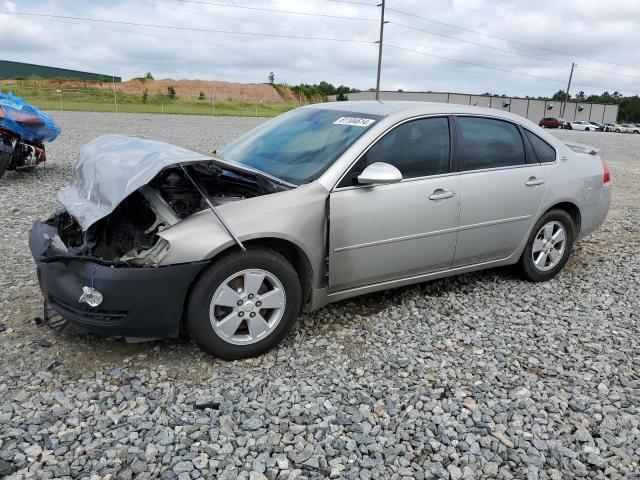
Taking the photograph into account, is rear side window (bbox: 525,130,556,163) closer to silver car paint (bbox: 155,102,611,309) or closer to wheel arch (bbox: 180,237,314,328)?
silver car paint (bbox: 155,102,611,309)

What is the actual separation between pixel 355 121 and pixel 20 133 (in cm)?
753

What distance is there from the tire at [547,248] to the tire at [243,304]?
8.14ft

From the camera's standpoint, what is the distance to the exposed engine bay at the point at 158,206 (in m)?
3.27

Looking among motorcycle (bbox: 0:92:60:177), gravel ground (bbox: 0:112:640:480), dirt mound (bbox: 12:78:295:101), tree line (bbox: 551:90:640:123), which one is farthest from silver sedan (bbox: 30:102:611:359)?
tree line (bbox: 551:90:640:123)

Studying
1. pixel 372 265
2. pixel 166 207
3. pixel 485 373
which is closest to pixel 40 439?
pixel 166 207

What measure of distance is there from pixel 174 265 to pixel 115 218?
87 cm

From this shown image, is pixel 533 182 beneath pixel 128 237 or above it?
above

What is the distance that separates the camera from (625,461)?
2.62 meters

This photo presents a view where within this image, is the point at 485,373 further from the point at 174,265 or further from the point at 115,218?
the point at 115,218

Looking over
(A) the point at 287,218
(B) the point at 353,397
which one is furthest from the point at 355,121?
(B) the point at 353,397

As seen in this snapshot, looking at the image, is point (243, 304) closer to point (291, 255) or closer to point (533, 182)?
point (291, 255)

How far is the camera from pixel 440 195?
3992mm

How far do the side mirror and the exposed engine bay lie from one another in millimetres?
543

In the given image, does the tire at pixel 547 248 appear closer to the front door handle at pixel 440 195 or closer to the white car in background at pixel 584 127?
the front door handle at pixel 440 195
